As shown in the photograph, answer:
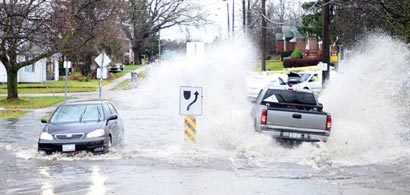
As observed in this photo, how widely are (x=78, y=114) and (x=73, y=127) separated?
1.09m

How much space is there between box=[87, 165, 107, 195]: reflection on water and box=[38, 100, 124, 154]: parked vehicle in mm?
2179

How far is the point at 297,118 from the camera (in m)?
17.7

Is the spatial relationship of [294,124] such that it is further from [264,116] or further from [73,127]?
[73,127]

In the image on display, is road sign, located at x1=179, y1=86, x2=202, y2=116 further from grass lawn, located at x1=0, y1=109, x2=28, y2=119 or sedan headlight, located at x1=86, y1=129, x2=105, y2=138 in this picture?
grass lawn, located at x1=0, y1=109, x2=28, y2=119

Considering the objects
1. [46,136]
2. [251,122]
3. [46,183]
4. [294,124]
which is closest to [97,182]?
[46,183]

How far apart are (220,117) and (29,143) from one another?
19.6ft

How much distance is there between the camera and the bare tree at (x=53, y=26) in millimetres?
30719

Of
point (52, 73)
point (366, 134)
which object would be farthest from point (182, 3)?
point (366, 134)

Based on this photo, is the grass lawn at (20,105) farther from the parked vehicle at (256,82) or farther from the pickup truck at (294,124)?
the pickup truck at (294,124)

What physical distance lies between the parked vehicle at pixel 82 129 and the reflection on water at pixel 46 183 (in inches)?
73.0

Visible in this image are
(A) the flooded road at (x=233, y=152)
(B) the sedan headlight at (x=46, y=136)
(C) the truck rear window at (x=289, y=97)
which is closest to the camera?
(A) the flooded road at (x=233, y=152)

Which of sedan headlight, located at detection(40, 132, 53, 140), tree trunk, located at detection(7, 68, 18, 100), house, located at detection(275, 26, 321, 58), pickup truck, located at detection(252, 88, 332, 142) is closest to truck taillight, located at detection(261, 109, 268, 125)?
pickup truck, located at detection(252, 88, 332, 142)

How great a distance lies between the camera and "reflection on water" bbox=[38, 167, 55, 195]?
11875mm

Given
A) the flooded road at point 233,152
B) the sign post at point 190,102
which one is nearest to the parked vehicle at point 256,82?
the flooded road at point 233,152
